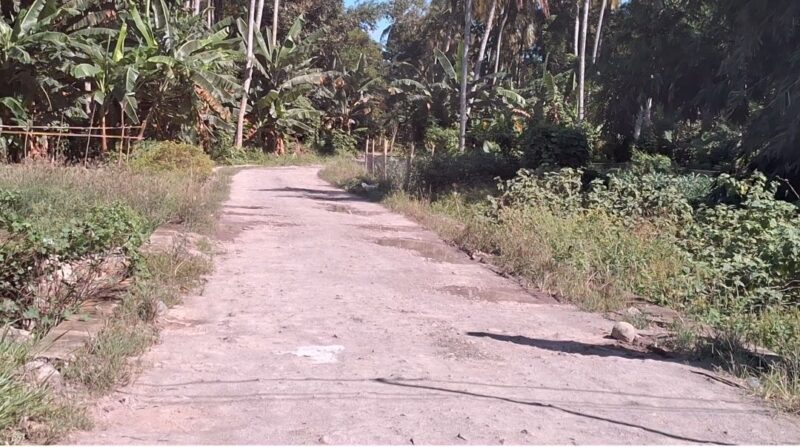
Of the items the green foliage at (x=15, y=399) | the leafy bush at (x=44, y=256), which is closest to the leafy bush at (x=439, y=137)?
the leafy bush at (x=44, y=256)

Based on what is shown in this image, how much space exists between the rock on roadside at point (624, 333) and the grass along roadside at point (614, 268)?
386mm

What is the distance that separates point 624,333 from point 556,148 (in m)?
12.8

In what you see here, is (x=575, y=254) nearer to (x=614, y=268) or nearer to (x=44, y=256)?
(x=614, y=268)

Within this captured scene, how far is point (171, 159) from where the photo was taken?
77.8 ft

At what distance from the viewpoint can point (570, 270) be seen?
9711 millimetres

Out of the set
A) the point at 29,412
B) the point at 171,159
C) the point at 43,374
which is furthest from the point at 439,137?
the point at 29,412

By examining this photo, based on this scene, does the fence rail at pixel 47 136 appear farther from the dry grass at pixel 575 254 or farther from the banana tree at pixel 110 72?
the dry grass at pixel 575 254

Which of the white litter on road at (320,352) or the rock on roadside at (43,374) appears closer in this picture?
the rock on roadside at (43,374)

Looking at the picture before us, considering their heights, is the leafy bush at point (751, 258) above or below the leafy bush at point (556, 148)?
below

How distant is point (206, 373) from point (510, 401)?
2187mm

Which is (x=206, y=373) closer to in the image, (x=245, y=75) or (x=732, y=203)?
(x=732, y=203)

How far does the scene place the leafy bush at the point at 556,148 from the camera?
63.4 ft

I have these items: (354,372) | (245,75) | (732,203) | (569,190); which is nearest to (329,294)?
(354,372)

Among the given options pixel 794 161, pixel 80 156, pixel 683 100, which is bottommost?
pixel 80 156
